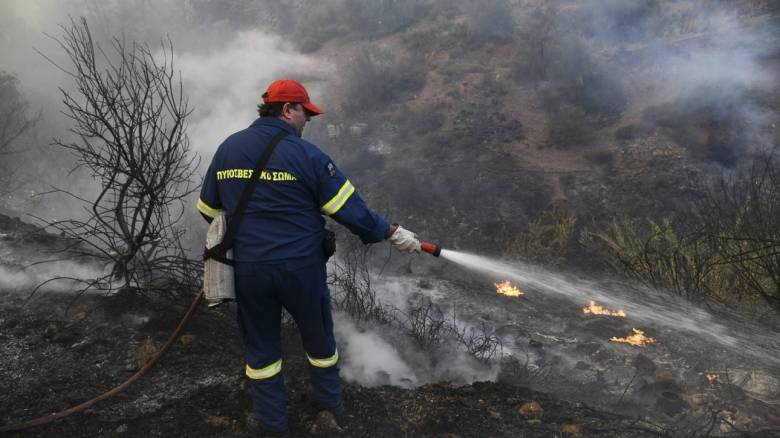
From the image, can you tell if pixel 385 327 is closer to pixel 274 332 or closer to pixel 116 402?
pixel 274 332

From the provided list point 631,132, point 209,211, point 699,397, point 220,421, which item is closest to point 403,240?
point 209,211

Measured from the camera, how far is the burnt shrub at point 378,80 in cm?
1188

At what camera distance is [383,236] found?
8.72 ft

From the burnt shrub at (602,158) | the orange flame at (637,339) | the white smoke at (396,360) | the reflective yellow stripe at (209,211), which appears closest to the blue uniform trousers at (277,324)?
the reflective yellow stripe at (209,211)

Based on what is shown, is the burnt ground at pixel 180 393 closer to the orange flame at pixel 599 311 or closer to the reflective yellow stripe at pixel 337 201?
the reflective yellow stripe at pixel 337 201

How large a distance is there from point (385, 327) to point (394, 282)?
1.65m

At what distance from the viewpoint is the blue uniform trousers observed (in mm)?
2445

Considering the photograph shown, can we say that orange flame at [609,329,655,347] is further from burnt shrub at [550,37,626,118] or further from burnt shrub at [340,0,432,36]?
burnt shrub at [340,0,432,36]

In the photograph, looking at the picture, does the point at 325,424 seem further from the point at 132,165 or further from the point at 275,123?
the point at 132,165

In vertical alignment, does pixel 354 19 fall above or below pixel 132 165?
above

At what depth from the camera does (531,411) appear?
9.42ft

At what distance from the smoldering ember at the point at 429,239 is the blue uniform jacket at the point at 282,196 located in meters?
0.01

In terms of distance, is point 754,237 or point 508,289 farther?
point 508,289

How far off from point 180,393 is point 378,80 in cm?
1029
